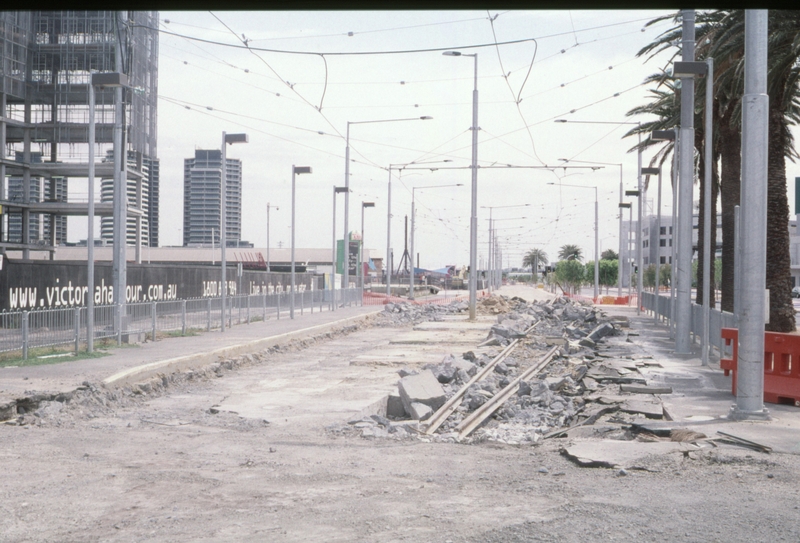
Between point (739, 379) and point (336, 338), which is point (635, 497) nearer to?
point (739, 379)

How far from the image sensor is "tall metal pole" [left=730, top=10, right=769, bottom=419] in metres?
11.7

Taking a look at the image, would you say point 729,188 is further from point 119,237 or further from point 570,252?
point 570,252

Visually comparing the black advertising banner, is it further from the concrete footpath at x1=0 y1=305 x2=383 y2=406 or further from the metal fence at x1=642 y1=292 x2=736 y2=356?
the metal fence at x1=642 y1=292 x2=736 y2=356

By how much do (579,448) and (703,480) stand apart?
169 cm

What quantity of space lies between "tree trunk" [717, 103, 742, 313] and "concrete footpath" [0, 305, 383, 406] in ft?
47.0

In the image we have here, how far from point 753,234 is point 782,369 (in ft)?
8.93

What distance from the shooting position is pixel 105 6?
3.71 metres

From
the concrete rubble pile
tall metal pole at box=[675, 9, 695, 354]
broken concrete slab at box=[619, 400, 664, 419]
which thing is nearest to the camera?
broken concrete slab at box=[619, 400, 664, 419]

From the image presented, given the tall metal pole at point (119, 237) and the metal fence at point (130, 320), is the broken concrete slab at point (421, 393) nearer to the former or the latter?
the metal fence at point (130, 320)

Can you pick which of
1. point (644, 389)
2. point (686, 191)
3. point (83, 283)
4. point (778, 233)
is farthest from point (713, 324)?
point (83, 283)

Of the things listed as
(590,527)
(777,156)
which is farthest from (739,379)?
(777,156)

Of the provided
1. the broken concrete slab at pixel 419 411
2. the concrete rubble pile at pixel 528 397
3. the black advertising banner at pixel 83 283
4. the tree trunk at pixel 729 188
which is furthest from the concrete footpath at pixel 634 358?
the black advertising banner at pixel 83 283

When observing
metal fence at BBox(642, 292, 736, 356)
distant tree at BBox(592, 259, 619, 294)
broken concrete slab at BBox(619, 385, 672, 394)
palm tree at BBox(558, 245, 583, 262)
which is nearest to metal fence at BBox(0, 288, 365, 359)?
broken concrete slab at BBox(619, 385, 672, 394)

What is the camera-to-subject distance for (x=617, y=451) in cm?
964
